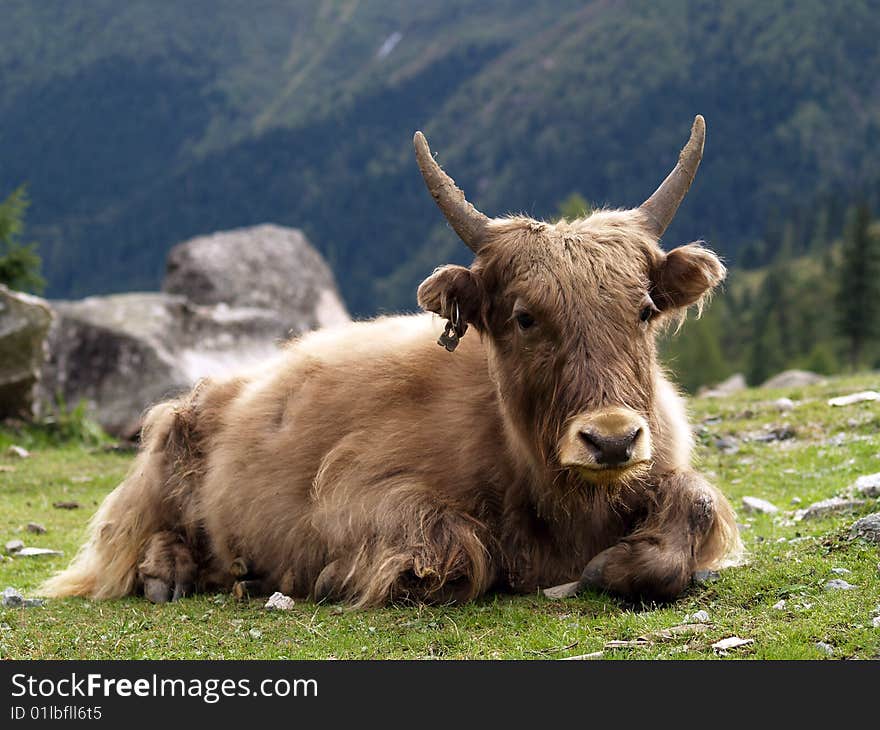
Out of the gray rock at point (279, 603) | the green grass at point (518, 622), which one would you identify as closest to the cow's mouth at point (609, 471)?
the green grass at point (518, 622)

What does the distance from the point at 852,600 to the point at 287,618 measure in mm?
2863

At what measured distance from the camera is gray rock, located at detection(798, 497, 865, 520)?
749cm

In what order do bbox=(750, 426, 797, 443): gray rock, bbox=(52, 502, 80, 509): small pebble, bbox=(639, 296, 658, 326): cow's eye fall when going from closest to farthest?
bbox=(639, 296, 658, 326): cow's eye, bbox=(52, 502, 80, 509): small pebble, bbox=(750, 426, 797, 443): gray rock

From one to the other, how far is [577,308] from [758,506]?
347 cm

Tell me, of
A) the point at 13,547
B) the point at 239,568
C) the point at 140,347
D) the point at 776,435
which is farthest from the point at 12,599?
the point at 140,347

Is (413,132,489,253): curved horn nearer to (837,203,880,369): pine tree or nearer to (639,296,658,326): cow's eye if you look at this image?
(639,296,658,326): cow's eye

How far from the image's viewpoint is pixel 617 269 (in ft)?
19.2

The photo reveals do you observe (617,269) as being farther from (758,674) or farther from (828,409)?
(828,409)

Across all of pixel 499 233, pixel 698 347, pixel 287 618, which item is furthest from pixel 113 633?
pixel 698 347

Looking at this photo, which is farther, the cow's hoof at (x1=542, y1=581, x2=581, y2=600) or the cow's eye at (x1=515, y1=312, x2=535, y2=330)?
the cow's hoof at (x1=542, y1=581, x2=581, y2=600)

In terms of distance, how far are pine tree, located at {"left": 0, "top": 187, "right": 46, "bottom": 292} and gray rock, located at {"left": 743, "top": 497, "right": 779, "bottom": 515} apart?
522 inches

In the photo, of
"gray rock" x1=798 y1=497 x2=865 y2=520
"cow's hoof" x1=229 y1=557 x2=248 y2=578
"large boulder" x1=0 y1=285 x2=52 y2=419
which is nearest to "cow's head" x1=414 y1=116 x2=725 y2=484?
"gray rock" x1=798 y1=497 x2=865 y2=520

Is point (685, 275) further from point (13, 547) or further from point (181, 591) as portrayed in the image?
point (13, 547)

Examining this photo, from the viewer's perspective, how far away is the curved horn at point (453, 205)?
6297mm
